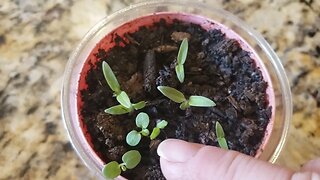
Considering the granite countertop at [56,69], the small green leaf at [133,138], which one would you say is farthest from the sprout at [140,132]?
the granite countertop at [56,69]

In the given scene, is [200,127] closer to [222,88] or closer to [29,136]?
[222,88]

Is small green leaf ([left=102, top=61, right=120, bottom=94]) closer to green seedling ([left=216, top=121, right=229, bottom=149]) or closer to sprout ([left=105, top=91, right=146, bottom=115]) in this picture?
sprout ([left=105, top=91, right=146, bottom=115])

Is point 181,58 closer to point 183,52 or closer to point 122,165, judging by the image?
point 183,52

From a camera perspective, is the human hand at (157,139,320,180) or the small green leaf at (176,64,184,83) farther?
the small green leaf at (176,64,184,83)

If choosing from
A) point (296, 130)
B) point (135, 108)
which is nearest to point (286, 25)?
point (296, 130)

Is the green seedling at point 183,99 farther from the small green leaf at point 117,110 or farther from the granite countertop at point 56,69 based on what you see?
the granite countertop at point 56,69

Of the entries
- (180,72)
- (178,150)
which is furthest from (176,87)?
(178,150)

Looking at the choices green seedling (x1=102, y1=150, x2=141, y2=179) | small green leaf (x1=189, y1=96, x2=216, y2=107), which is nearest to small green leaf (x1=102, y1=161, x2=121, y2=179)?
green seedling (x1=102, y1=150, x2=141, y2=179)
